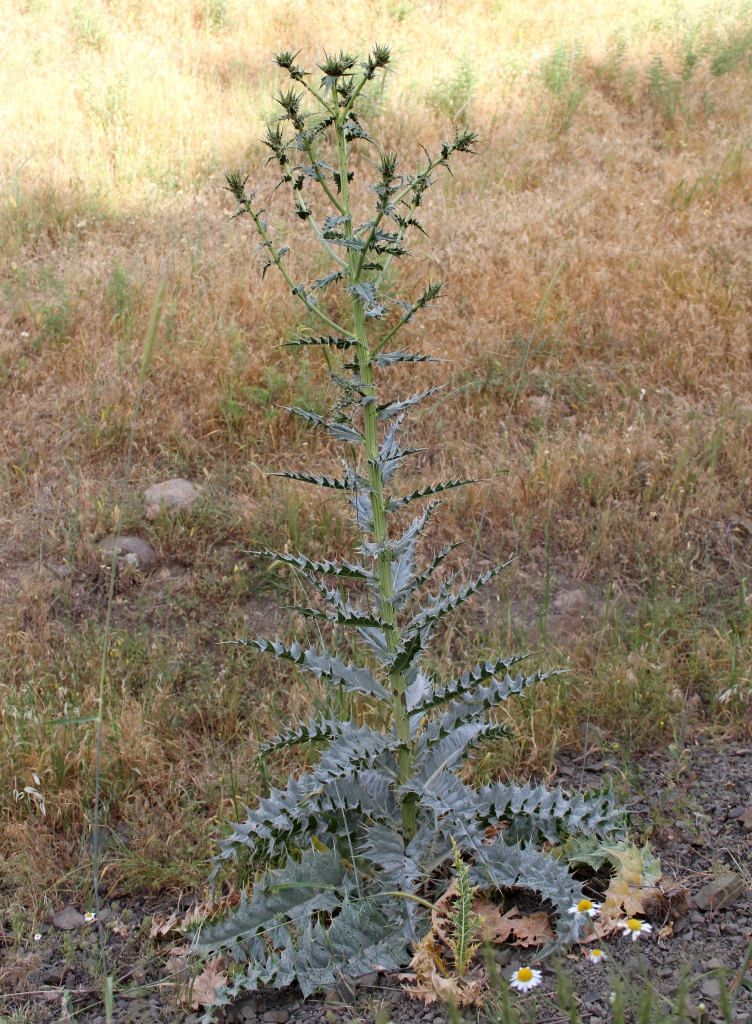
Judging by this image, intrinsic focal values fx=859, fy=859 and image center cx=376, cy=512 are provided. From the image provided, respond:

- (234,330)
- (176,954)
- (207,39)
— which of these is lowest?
(176,954)

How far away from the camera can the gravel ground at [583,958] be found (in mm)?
2080

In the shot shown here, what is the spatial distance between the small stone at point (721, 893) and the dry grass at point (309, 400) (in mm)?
764

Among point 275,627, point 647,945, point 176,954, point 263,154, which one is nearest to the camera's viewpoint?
point 647,945

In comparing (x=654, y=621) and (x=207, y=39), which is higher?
(x=207, y=39)

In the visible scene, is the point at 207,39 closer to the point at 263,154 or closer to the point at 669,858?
the point at 263,154

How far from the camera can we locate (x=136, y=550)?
167 inches

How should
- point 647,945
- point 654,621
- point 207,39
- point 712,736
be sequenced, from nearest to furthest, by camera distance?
1. point 647,945
2. point 712,736
3. point 654,621
4. point 207,39

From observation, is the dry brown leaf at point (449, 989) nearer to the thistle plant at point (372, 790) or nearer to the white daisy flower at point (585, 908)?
the thistle plant at point (372, 790)

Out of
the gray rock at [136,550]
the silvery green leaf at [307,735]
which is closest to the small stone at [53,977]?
the silvery green leaf at [307,735]

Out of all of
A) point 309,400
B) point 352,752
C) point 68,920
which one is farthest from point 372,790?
point 309,400

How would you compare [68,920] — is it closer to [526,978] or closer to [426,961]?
[426,961]

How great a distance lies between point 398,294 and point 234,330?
3.60 feet

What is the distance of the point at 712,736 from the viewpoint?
3.07 metres

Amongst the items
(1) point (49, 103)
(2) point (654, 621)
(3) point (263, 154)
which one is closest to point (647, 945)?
(2) point (654, 621)
